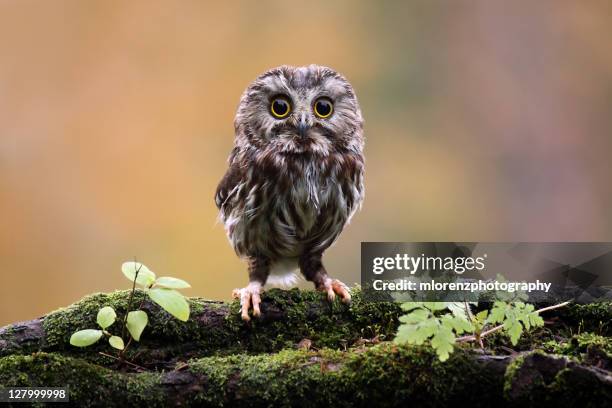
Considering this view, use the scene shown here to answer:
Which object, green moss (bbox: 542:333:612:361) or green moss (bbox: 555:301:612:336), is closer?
green moss (bbox: 542:333:612:361)

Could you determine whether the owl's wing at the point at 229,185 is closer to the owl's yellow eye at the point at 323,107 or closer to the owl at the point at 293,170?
the owl at the point at 293,170

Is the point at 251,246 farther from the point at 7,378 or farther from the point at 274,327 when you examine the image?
the point at 7,378

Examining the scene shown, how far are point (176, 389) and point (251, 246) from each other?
100 cm

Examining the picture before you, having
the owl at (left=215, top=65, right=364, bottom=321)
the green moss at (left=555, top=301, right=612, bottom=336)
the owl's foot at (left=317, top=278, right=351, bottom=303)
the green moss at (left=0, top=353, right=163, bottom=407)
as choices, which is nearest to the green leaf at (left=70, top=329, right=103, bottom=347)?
the green moss at (left=0, top=353, right=163, bottom=407)

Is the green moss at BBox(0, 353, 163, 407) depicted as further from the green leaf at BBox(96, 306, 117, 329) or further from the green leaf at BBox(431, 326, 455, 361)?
the green leaf at BBox(431, 326, 455, 361)

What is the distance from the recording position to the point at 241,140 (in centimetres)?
268

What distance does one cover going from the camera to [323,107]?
8.58 ft

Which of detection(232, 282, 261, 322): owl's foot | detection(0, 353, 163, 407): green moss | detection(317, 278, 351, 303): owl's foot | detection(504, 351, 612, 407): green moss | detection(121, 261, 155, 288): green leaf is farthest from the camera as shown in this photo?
detection(317, 278, 351, 303): owl's foot

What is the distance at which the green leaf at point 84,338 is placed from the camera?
1843 mm

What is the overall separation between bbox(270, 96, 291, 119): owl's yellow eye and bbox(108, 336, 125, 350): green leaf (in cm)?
110

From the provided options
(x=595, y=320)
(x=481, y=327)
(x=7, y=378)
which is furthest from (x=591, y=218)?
(x=7, y=378)

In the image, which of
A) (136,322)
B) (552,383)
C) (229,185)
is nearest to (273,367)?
(136,322)

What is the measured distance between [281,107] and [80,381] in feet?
4.27

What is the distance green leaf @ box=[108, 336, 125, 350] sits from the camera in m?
1.83
